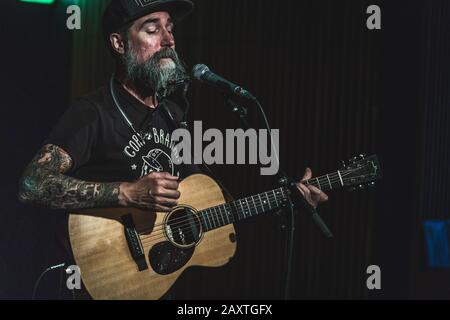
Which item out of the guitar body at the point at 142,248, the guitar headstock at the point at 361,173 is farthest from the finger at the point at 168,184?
the guitar headstock at the point at 361,173

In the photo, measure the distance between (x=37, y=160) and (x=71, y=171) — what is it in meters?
0.15

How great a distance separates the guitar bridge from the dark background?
0.71 meters

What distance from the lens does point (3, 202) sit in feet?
11.1

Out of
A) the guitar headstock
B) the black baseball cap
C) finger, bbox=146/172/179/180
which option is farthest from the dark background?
finger, bbox=146/172/179/180

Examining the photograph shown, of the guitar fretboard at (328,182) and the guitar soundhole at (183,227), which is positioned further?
the guitar fretboard at (328,182)

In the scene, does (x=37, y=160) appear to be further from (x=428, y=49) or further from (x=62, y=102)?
(x=428, y=49)

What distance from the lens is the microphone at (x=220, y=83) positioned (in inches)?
101

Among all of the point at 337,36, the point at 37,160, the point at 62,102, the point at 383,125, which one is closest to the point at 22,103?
the point at 62,102

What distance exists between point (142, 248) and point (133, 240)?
0.06 m

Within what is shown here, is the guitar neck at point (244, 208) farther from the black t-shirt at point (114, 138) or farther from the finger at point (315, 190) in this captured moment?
the black t-shirt at point (114, 138)

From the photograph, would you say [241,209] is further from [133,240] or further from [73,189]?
[73,189]

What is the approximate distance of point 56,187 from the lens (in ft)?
8.98

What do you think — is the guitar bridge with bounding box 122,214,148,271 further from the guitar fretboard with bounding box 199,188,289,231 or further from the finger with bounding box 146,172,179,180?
the guitar fretboard with bounding box 199,188,289,231

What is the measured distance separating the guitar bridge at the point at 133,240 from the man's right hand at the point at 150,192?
7cm
